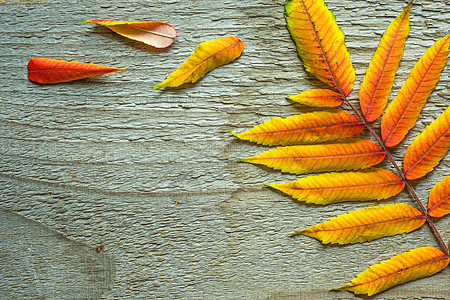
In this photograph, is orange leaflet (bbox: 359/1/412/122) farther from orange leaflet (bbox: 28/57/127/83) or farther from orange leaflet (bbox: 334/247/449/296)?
orange leaflet (bbox: 28/57/127/83)

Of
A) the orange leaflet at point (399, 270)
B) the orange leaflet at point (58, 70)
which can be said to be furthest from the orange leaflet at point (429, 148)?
the orange leaflet at point (58, 70)

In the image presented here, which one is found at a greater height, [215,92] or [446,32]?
[446,32]

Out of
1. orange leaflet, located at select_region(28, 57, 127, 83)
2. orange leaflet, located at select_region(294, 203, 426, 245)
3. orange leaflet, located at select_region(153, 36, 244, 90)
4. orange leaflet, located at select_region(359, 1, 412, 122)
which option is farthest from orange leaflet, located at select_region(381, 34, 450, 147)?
orange leaflet, located at select_region(28, 57, 127, 83)

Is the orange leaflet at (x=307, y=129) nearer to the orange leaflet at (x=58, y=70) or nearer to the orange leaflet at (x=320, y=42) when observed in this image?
the orange leaflet at (x=320, y=42)

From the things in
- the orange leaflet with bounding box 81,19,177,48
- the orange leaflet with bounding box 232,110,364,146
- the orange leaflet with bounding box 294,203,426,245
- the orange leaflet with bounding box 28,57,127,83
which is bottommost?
the orange leaflet with bounding box 294,203,426,245

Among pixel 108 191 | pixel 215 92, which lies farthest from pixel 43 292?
pixel 215 92

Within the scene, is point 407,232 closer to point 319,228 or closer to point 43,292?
point 319,228
